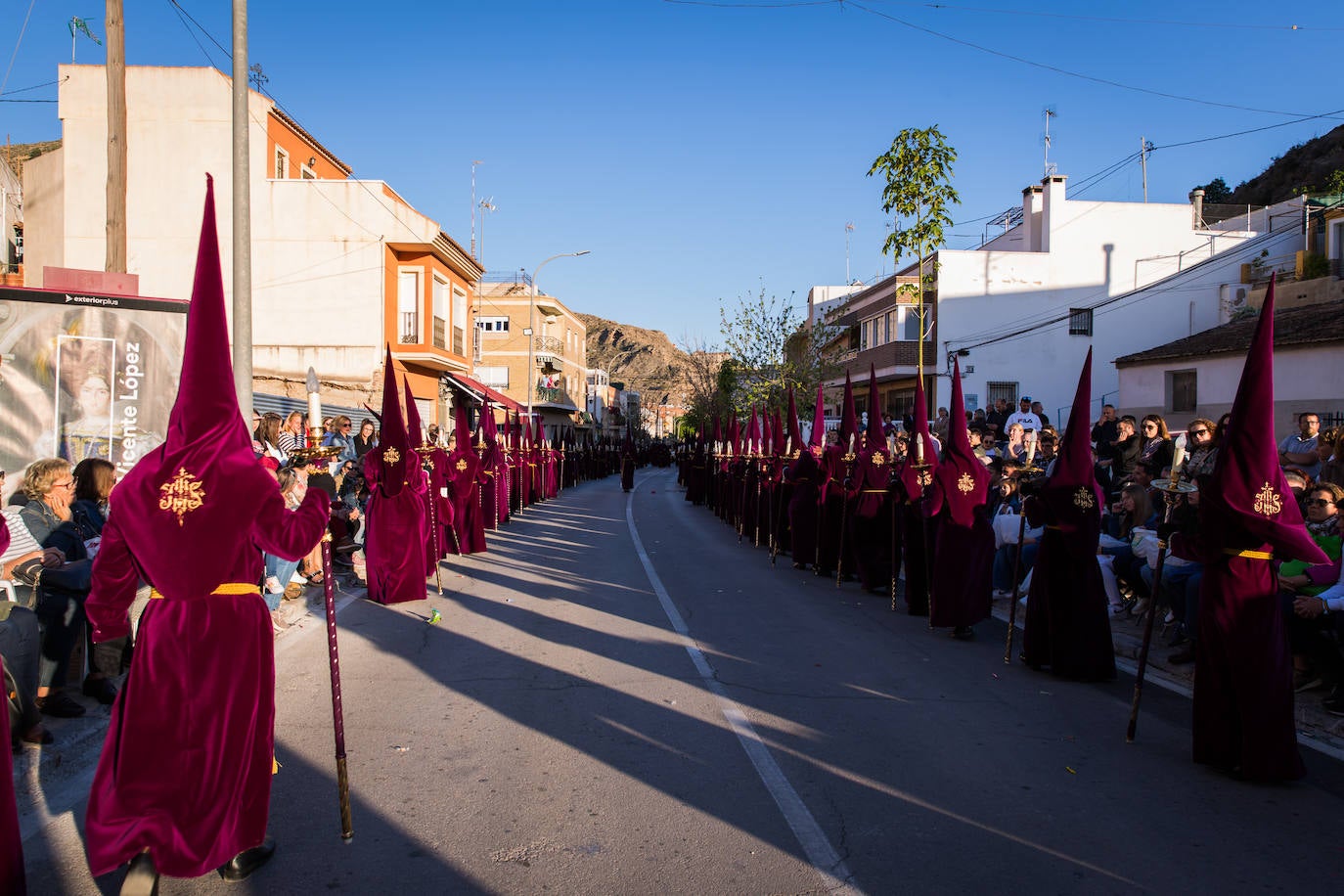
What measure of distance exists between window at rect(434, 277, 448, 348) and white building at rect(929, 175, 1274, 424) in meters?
17.0

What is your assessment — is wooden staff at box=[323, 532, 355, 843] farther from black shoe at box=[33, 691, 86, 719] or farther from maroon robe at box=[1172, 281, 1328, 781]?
maroon robe at box=[1172, 281, 1328, 781]

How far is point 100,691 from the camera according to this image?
6160mm

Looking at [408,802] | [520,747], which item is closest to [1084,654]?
[520,747]

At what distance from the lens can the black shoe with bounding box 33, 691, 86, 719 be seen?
19.1ft

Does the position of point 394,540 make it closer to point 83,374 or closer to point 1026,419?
point 83,374

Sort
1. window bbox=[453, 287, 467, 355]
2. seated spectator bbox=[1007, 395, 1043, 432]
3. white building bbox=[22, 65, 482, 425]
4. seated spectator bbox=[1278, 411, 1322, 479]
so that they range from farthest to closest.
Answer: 1. window bbox=[453, 287, 467, 355]
2. white building bbox=[22, 65, 482, 425]
3. seated spectator bbox=[1007, 395, 1043, 432]
4. seated spectator bbox=[1278, 411, 1322, 479]

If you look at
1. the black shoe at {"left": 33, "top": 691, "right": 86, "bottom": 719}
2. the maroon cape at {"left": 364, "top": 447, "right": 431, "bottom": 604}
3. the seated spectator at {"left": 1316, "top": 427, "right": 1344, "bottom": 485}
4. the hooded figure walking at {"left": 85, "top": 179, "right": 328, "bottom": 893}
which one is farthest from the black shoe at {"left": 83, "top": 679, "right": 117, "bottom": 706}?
the seated spectator at {"left": 1316, "top": 427, "right": 1344, "bottom": 485}

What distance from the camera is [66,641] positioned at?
236 inches

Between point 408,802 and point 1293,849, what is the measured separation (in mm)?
4089

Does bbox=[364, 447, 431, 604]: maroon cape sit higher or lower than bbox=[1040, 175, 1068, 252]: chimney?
lower

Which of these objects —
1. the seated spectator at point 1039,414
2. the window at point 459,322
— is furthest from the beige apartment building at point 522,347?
the seated spectator at point 1039,414

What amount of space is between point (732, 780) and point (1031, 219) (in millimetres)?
35756

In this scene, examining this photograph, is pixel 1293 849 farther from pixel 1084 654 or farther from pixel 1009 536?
pixel 1009 536

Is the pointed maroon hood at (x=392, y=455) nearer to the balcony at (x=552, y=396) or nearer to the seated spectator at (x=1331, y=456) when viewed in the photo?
the seated spectator at (x=1331, y=456)
